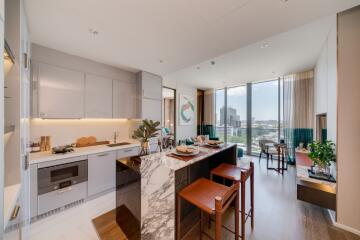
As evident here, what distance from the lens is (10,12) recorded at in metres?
1.21

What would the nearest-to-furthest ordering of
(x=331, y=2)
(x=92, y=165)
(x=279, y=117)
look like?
(x=331, y=2)
(x=92, y=165)
(x=279, y=117)

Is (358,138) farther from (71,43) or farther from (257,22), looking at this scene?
(71,43)

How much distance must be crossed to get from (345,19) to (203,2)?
6.43ft

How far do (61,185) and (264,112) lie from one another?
5.98 metres

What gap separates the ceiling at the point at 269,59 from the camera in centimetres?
242

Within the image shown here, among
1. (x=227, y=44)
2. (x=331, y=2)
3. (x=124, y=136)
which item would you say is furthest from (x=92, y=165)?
(x=331, y=2)

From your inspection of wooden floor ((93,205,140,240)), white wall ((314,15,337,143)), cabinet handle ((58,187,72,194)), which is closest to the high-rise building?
white wall ((314,15,337,143))

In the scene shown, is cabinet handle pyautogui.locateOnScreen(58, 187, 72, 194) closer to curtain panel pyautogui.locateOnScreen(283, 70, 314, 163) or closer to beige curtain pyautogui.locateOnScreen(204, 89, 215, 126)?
beige curtain pyautogui.locateOnScreen(204, 89, 215, 126)

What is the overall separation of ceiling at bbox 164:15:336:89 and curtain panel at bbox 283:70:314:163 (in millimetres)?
368

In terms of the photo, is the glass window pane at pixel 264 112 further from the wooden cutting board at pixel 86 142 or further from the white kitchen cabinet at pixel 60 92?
the white kitchen cabinet at pixel 60 92

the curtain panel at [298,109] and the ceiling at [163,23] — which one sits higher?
the ceiling at [163,23]

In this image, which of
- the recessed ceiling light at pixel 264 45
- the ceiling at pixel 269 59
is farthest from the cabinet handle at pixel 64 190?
the recessed ceiling light at pixel 264 45

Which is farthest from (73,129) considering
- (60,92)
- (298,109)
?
(298,109)

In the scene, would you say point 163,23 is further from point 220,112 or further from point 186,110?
point 220,112
